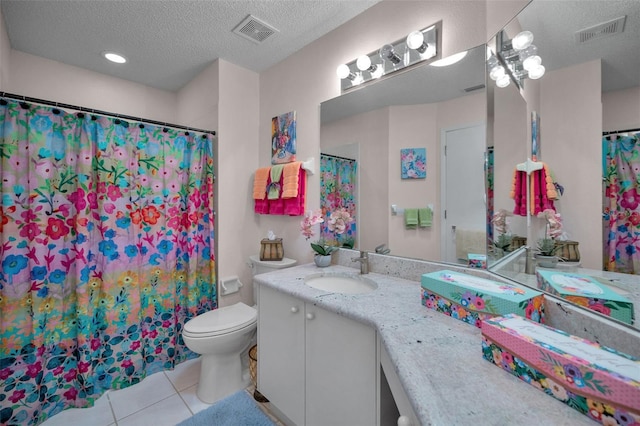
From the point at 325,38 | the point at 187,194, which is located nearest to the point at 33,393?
the point at 187,194

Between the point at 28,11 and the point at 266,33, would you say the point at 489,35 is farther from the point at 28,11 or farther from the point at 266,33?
the point at 28,11

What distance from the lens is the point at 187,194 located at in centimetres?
210

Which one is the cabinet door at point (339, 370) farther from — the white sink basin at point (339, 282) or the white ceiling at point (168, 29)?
the white ceiling at point (168, 29)

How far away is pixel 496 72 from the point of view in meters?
1.20

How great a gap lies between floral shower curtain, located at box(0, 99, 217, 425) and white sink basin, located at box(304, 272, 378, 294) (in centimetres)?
105

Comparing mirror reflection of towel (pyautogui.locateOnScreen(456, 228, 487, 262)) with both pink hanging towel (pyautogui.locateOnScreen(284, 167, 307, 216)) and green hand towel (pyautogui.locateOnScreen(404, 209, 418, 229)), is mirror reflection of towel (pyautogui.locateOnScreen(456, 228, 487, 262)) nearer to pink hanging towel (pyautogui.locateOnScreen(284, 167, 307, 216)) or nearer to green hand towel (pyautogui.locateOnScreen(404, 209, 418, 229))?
green hand towel (pyautogui.locateOnScreen(404, 209, 418, 229))

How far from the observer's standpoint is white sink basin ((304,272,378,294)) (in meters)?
1.49

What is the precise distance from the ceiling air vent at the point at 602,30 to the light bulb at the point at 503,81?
436 millimetres

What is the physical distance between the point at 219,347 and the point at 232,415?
382 mm

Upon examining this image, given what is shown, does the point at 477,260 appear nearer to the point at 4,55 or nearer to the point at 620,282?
the point at 620,282

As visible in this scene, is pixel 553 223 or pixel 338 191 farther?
pixel 338 191

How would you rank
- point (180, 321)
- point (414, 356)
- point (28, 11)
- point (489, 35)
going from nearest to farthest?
point (414, 356) → point (489, 35) → point (28, 11) → point (180, 321)

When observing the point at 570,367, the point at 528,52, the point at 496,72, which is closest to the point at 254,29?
the point at 496,72

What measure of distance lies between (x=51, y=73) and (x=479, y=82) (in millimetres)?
3247
